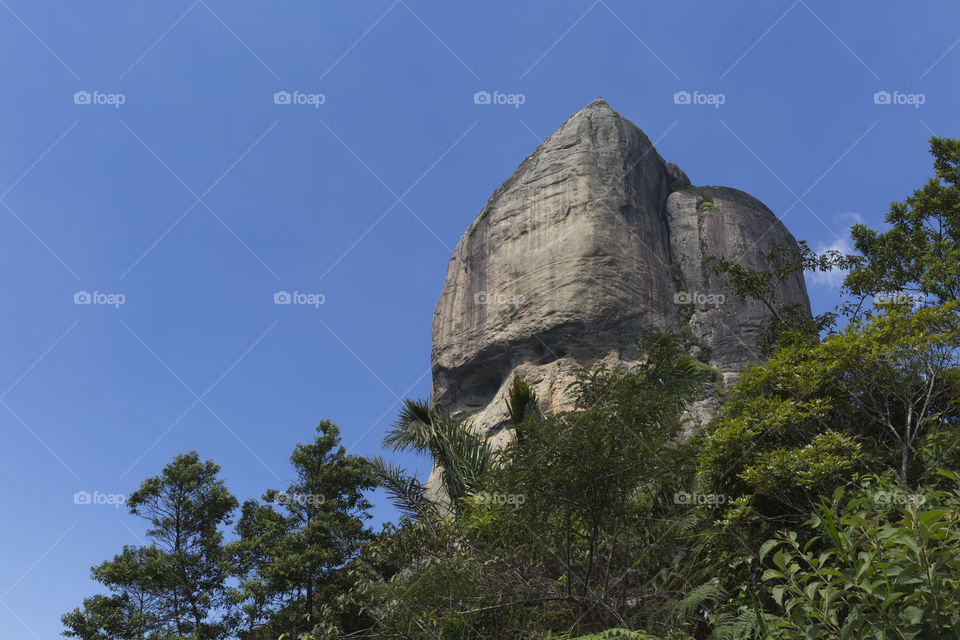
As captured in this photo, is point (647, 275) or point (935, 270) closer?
point (935, 270)

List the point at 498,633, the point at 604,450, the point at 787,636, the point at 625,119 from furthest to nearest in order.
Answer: the point at 625,119, the point at 498,633, the point at 604,450, the point at 787,636

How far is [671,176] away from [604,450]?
110 feet

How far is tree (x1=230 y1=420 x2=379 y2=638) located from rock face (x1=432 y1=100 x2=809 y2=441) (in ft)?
30.3

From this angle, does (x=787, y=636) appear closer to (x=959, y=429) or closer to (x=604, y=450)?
(x=604, y=450)

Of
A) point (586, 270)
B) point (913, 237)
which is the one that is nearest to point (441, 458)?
point (913, 237)

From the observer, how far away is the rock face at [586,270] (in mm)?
27844

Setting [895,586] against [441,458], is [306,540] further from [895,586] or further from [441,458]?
[895,586]

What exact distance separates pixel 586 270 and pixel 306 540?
17.4 meters

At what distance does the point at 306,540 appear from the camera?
49.4 ft

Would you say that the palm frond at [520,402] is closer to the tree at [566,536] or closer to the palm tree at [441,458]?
the palm tree at [441,458]

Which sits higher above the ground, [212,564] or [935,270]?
[935,270]

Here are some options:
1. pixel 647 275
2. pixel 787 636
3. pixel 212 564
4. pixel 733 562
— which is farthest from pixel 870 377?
pixel 647 275

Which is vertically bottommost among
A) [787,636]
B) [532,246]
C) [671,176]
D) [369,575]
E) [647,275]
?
[787,636]

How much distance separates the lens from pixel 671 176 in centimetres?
3828
